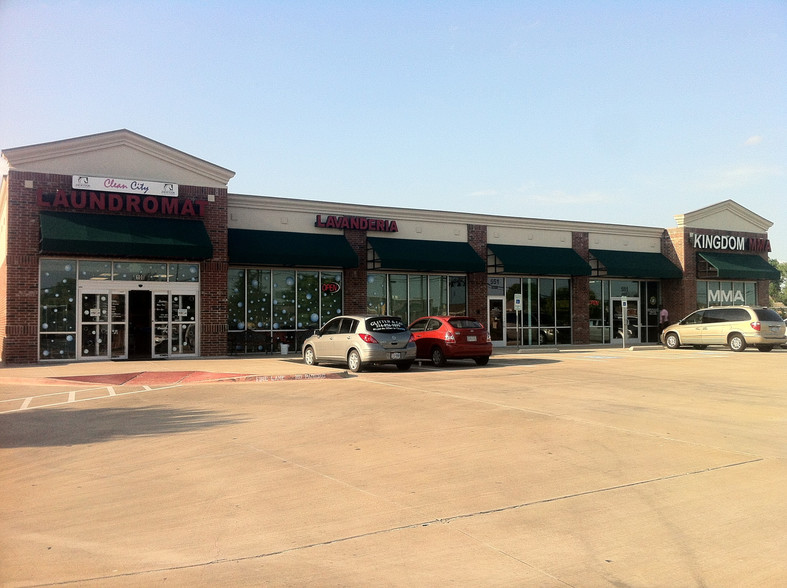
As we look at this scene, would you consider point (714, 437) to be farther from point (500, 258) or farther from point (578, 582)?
point (500, 258)

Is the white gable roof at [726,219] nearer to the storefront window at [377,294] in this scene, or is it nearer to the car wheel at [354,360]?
the storefront window at [377,294]

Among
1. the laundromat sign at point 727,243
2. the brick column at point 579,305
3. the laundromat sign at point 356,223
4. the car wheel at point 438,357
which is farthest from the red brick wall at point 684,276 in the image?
the car wheel at point 438,357

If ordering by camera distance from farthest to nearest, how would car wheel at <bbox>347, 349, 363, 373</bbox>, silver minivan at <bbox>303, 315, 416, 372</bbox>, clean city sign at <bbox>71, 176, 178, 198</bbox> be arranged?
clean city sign at <bbox>71, 176, 178, 198</bbox>
car wheel at <bbox>347, 349, 363, 373</bbox>
silver minivan at <bbox>303, 315, 416, 372</bbox>

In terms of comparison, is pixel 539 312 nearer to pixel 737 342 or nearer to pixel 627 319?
pixel 627 319

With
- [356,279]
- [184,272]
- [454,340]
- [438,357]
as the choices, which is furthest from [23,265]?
[454,340]

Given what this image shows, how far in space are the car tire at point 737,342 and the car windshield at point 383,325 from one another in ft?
52.0

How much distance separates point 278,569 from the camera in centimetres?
477

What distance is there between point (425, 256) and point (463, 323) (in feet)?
24.7

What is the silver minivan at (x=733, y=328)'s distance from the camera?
89.8 feet

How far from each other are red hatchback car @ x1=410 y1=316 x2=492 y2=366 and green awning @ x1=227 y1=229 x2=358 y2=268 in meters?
6.10

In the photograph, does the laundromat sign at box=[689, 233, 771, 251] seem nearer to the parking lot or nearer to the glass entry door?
the glass entry door

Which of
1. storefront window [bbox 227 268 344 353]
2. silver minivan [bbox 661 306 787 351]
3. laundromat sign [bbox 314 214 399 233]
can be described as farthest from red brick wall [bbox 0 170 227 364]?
silver minivan [bbox 661 306 787 351]

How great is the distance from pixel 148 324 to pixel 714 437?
18.8 metres

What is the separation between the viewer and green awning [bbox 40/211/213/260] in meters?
21.2
